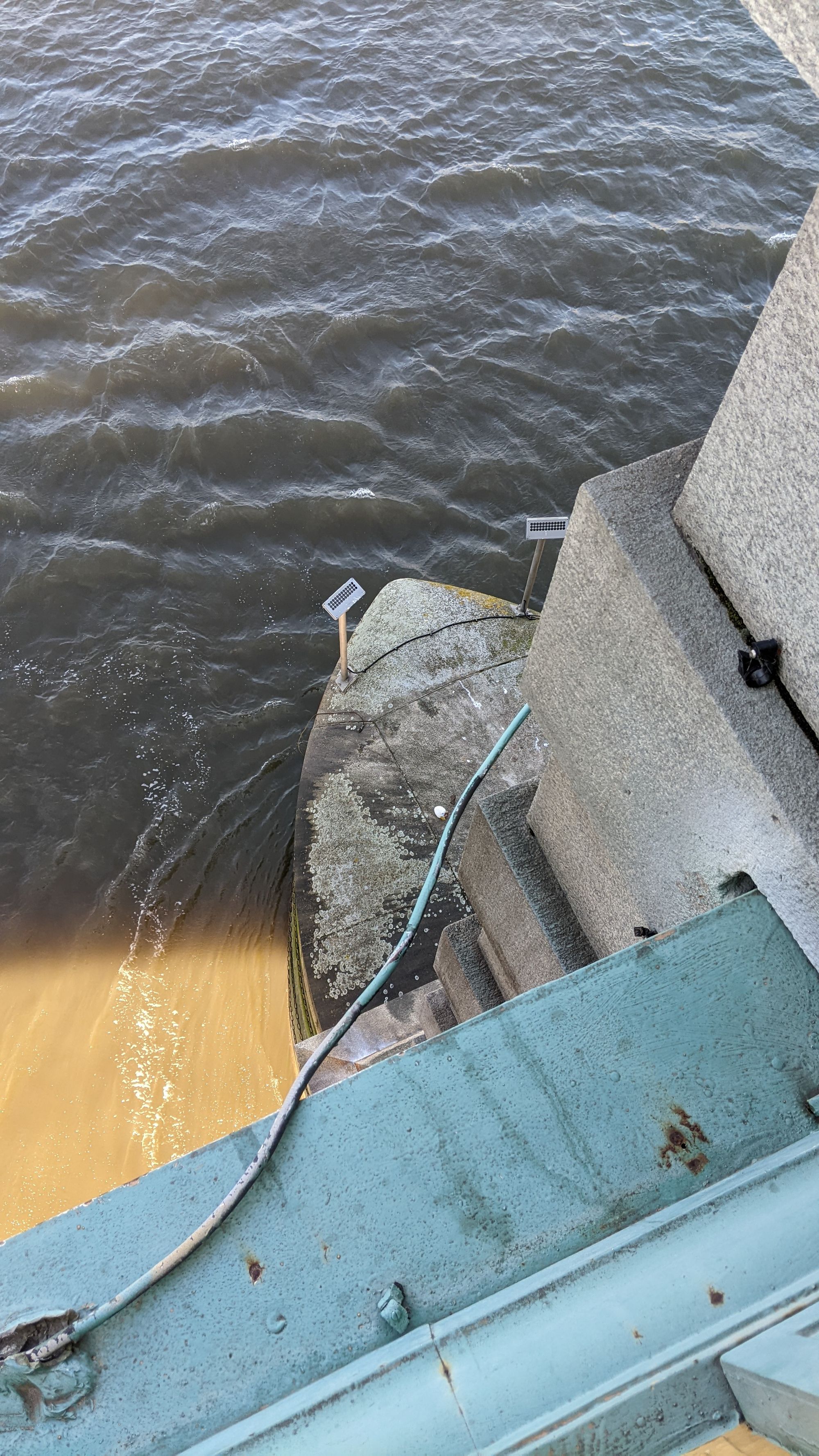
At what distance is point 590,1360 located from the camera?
1.32 metres

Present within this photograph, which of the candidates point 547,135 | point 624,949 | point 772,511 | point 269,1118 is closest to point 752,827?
point 624,949

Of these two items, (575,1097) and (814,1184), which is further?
(575,1097)

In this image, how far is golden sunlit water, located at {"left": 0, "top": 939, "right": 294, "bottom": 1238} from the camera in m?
6.40

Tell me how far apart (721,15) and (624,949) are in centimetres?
2059

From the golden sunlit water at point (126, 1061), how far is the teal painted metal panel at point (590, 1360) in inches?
211

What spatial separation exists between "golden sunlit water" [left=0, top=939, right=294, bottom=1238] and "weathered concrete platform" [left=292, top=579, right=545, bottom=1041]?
647mm

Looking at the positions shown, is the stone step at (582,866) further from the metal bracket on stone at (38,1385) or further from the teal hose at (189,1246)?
the metal bracket on stone at (38,1385)

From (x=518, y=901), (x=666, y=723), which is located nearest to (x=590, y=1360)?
(x=666, y=723)

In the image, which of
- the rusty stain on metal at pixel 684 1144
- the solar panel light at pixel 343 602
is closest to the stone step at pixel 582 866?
the rusty stain on metal at pixel 684 1144

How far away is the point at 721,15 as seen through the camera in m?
16.9

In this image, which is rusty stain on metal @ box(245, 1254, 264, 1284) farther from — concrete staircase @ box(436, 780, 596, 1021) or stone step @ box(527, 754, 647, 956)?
concrete staircase @ box(436, 780, 596, 1021)

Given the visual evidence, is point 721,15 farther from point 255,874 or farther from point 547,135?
point 255,874

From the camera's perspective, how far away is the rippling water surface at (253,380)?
24.7 ft

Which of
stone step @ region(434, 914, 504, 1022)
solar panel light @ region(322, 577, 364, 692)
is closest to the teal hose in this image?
stone step @ region(434, 914, 504, 1022)
